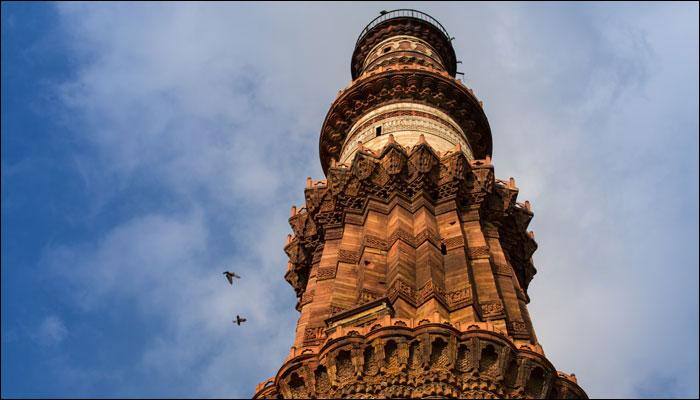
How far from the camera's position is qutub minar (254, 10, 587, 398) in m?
14.4

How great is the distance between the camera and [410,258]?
17859 mm

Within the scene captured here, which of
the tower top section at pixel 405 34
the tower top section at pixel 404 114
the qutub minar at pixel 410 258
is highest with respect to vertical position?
the tower top section at pixel 405 34

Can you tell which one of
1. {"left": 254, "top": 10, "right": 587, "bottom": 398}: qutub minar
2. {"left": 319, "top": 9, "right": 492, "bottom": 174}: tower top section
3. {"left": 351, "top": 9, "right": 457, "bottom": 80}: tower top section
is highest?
{"left": 351, "top": 9, "right": 457, "bottom": 80}: tower top section

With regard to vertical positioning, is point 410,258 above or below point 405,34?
below

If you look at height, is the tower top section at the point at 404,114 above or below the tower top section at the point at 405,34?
below

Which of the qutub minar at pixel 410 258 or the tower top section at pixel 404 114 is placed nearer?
the qutub minar at pixel 410 258

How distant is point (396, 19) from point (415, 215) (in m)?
13.4

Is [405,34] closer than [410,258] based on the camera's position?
No

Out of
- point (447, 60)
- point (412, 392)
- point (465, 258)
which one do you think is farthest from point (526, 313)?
point (447, 60)

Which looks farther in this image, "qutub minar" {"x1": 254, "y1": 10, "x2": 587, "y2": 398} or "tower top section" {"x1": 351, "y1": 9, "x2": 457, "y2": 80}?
"tower top section" {"x1": 351, "y1": 9, "x2": 457, "y2": 80}

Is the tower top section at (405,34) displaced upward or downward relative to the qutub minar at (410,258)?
A: upward

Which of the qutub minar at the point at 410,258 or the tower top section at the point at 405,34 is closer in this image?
the qutub minar at the point at 410,258

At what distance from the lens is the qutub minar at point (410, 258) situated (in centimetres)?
1439

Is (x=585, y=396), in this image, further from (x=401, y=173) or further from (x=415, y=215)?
(x=401, y=173)
